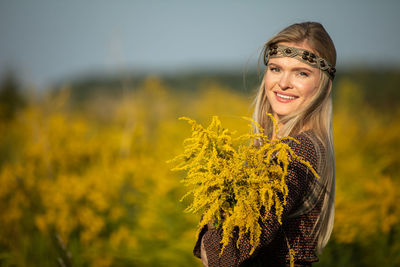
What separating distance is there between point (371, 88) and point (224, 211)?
739 inches

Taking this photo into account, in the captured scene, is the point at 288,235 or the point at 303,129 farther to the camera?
the point at 303,129

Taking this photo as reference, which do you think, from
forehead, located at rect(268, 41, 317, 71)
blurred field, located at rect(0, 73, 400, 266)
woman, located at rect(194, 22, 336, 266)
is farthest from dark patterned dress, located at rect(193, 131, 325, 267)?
blurred field, located at rect(0, 73, 400, 266)

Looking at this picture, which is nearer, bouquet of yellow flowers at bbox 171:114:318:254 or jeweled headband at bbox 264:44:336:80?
bouquet of yellow flowers at bbox 171:114:318:254

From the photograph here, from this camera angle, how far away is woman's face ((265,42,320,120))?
130cm

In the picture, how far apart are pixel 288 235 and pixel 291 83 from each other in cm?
71

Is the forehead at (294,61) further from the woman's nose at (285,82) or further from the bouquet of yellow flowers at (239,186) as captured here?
the bouquet of yellow flowers at (239,186)

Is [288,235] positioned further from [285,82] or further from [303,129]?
[285,82]

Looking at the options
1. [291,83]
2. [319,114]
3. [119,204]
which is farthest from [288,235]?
[119,204]

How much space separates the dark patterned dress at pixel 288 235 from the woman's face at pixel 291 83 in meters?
0.18

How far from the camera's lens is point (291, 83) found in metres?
1.31

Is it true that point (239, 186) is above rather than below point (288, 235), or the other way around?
above

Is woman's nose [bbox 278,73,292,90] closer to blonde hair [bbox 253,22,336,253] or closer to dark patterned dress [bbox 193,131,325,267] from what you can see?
blonde hair [bbox 253,22,336,253]

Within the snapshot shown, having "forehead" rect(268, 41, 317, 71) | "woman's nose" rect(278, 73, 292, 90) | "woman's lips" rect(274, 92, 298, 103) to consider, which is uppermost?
"forehead" rect(268, 41, 317, 71)

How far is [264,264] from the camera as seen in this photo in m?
1.23
